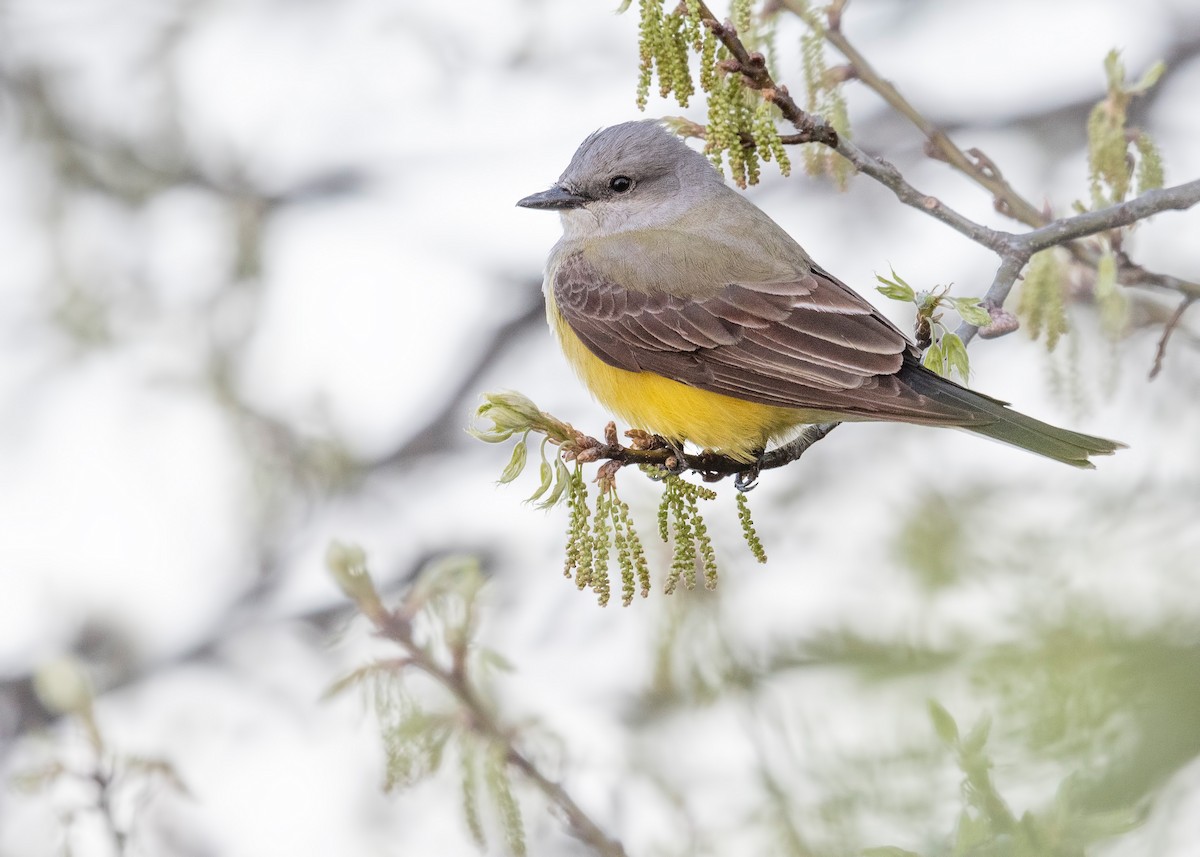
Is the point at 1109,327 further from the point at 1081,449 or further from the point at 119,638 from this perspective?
the point at 119,638

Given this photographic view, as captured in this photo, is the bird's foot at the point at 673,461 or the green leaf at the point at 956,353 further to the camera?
the bird's foot at the point at 673,461

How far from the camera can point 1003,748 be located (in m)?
1.91

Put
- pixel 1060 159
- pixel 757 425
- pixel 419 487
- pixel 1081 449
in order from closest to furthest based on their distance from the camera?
pixel 1081 449
pixel 757 425
pixel 1060 159
pixel 419 487

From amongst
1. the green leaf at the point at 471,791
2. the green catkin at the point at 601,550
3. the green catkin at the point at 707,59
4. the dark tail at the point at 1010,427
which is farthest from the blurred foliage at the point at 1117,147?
the green leaf at the point at 471,791

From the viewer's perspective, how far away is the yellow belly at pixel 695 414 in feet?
13.6

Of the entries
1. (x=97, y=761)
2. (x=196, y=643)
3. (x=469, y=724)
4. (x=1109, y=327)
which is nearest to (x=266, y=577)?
(x=196, y=643)

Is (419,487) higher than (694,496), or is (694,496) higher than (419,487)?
(419,487)

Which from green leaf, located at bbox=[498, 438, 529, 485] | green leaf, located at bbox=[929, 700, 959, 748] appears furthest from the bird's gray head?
green leaf, located at bbox=[929, 700, 959, 748]

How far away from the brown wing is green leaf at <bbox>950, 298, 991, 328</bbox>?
0.65 m

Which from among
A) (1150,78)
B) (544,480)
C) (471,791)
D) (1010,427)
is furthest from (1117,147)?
(471,791)

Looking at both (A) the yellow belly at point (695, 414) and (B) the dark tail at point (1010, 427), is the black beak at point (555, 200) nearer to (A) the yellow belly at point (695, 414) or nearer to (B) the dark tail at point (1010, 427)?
(A) the yellow belly at point (695, 414)

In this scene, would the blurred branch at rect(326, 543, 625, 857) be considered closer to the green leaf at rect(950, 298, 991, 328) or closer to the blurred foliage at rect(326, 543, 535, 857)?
the blurred foliage at rect(326, 543, 535, 857)

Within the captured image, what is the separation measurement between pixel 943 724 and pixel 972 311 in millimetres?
1258

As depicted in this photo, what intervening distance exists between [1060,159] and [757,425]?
12.3 ft
